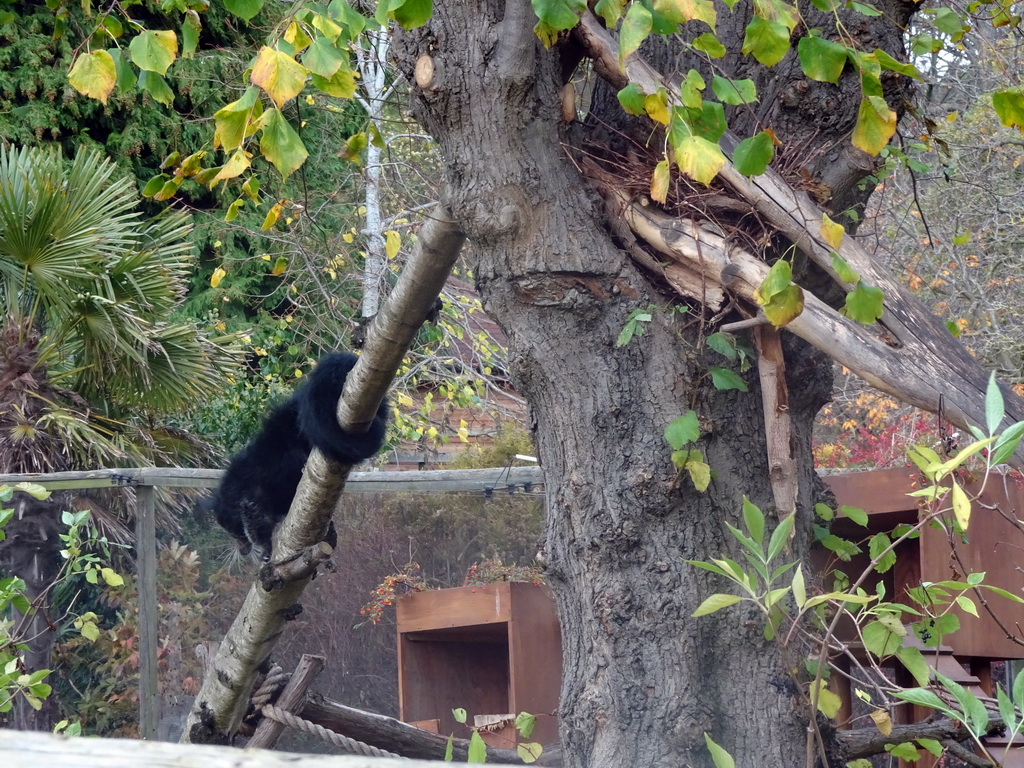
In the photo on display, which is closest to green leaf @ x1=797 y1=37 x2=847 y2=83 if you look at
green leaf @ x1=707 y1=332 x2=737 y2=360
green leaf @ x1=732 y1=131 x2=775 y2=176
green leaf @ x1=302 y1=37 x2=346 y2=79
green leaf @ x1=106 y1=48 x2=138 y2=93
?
green leaf @ x1=732 y1=131 x2=775 y2=176

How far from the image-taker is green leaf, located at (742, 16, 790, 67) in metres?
1.52

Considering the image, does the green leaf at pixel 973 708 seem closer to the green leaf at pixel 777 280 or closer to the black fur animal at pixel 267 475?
the green leaf at pixel 777 280

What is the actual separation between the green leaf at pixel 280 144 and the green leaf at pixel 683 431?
2.83ft

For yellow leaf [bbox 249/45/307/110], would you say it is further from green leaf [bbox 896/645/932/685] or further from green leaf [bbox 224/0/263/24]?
green leaf [bbox 896/645/932/685]

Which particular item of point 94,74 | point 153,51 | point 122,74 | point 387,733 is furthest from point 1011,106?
point 387,733

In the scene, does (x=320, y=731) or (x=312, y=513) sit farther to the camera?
(x=320, y=731)

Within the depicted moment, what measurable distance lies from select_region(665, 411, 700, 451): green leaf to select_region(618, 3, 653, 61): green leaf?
2.40 feet

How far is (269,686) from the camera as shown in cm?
348

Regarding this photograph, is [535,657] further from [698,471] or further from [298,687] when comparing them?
[698,471]

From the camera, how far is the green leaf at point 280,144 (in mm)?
1589

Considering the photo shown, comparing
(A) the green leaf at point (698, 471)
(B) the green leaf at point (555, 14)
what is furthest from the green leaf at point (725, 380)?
(B) the green leaf at point (555, 14)

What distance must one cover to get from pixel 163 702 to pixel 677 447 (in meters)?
3.00

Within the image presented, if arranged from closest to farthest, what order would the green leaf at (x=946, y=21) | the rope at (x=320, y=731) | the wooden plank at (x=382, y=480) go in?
1. the green leaf at (x=946, y=21)
2. the rope at (x=320, y=731)
3. the wooden plank at (x=382, y=480)

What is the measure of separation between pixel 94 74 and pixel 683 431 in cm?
139
